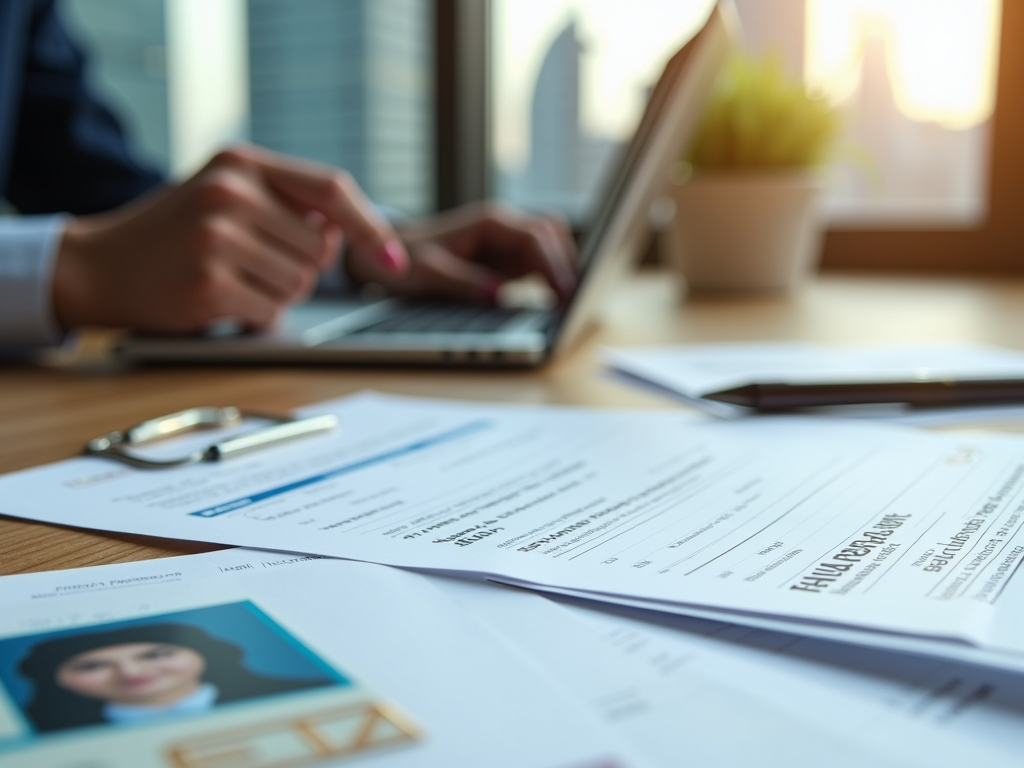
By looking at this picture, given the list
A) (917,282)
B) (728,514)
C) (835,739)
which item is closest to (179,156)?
(917,282)

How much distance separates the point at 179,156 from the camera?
6.75ft

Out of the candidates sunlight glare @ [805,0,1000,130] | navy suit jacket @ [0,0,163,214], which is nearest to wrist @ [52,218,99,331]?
navy suit jacket @ [0,0,163,214]

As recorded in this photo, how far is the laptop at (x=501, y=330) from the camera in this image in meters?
0.75

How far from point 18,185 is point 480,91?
0.89 m

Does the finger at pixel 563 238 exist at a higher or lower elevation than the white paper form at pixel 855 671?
higher

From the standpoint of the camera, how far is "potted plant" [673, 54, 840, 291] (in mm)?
1244

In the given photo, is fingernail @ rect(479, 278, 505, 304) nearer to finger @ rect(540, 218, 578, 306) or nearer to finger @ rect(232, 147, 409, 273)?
finger @ rect(540, 218, 578, 306)

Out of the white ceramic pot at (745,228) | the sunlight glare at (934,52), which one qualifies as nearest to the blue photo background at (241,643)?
the white ceramic pot at (745,228)

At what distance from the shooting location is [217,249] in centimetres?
76

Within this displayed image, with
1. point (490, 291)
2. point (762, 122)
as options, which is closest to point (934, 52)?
point (762, 122)

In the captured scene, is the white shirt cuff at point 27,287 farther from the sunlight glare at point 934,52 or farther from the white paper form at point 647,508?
the sunlight glare at point 934,52

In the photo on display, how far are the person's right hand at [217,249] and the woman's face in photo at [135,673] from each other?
0.55 metres

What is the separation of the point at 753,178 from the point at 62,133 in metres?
0.96

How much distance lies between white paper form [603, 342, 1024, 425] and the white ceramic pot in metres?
0.44
